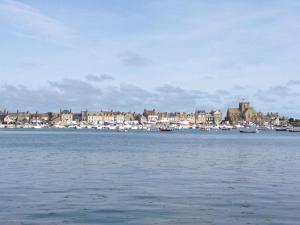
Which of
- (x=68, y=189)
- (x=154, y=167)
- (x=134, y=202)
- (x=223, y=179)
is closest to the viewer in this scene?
(x=134, y=202)

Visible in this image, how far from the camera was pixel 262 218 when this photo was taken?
907 inches

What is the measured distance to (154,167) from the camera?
47344 millimetres

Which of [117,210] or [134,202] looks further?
[134,202]

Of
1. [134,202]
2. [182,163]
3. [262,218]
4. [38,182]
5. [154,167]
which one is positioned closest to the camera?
[262,218]

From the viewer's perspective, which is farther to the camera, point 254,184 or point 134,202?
point 254,184

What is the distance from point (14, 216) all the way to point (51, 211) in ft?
5.60

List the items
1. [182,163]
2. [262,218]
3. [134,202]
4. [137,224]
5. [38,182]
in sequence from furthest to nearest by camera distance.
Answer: [182,163]
[38,182]
[134,202]
[262,218]
[137,224]

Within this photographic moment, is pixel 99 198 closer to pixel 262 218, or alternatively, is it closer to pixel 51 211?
pixel 51 211

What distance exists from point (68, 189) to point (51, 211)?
7241mm

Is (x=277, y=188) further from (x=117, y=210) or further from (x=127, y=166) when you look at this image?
(x=127, y=166)

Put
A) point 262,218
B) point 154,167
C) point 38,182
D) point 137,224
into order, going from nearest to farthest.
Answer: point 137,224 < point 262,218 < point 38,182 < point 154,167

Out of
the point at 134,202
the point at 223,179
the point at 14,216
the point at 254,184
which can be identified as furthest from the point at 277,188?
the point at 14,216

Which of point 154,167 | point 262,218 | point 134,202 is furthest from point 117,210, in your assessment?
point 154,167

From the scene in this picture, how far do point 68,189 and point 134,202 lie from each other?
580 centimetres
